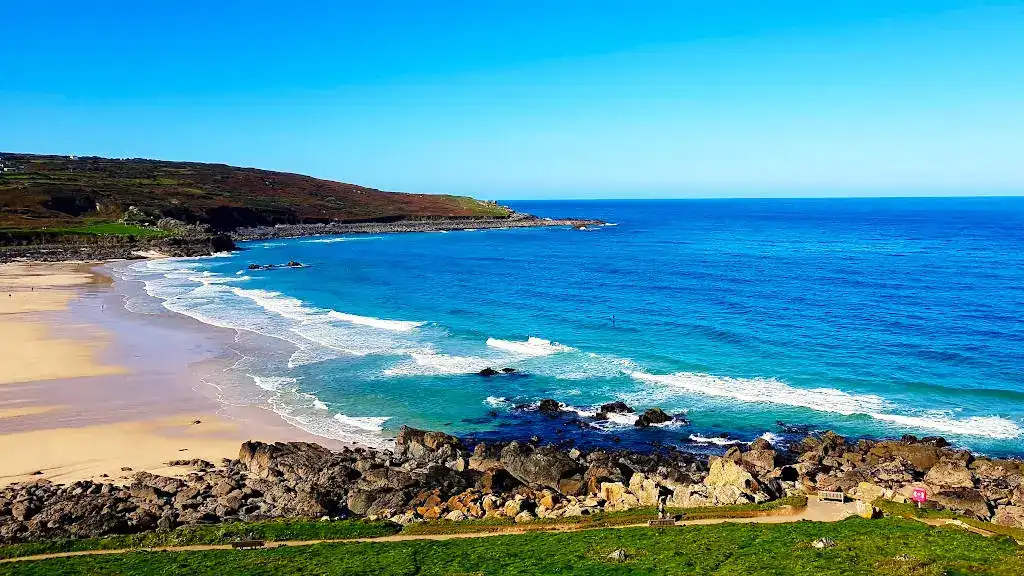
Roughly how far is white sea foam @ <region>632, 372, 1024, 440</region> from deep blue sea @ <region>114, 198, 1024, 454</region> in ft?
0.43

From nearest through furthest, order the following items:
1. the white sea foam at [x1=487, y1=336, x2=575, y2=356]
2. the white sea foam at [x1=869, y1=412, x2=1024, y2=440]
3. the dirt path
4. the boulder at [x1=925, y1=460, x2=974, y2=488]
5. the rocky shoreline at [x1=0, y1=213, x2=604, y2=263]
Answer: the dirt path
the boulder at [x1=925, y1=460, x2=974, y2=488]
the white sea foam at [x1=869, y1=412, x2=1024, y2=440]
the white sea foam at [x1=487, y1=336, x2=575, y2=356]
the rocky shoreline at [x1=0, y1=213, x2=604, y2=263]

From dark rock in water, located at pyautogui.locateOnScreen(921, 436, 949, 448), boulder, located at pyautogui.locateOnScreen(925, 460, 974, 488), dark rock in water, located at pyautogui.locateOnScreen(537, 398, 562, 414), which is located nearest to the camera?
boulder, located at pyautogui.locateOnScreen(925, 460, 974, 488)

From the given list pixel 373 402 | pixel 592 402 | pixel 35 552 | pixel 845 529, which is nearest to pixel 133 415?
pixel 373 402

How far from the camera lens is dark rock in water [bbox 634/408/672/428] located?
33994mm

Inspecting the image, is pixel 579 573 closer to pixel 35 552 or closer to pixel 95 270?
pixel 35 552

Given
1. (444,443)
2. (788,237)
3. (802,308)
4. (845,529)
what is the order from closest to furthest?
1. (845,529)
2. (444,443)
3. (802,308)
4. (788,237)

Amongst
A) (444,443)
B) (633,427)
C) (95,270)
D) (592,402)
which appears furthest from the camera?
(95,270)

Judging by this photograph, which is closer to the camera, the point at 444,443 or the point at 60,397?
the point at 444,443

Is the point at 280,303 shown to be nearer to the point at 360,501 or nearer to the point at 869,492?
the point at 360,501

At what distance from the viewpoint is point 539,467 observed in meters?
26.9

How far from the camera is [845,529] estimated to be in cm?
1977

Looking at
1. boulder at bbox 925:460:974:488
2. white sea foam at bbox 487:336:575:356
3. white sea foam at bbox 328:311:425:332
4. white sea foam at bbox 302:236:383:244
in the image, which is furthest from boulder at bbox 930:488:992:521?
white sea foam at bbox 302:236:383:244

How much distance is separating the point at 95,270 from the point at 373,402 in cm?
7527

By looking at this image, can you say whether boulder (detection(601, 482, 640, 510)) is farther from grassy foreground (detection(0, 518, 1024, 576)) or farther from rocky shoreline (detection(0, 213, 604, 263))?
rocky shoreline (detection(0, 213, 604, 263))
